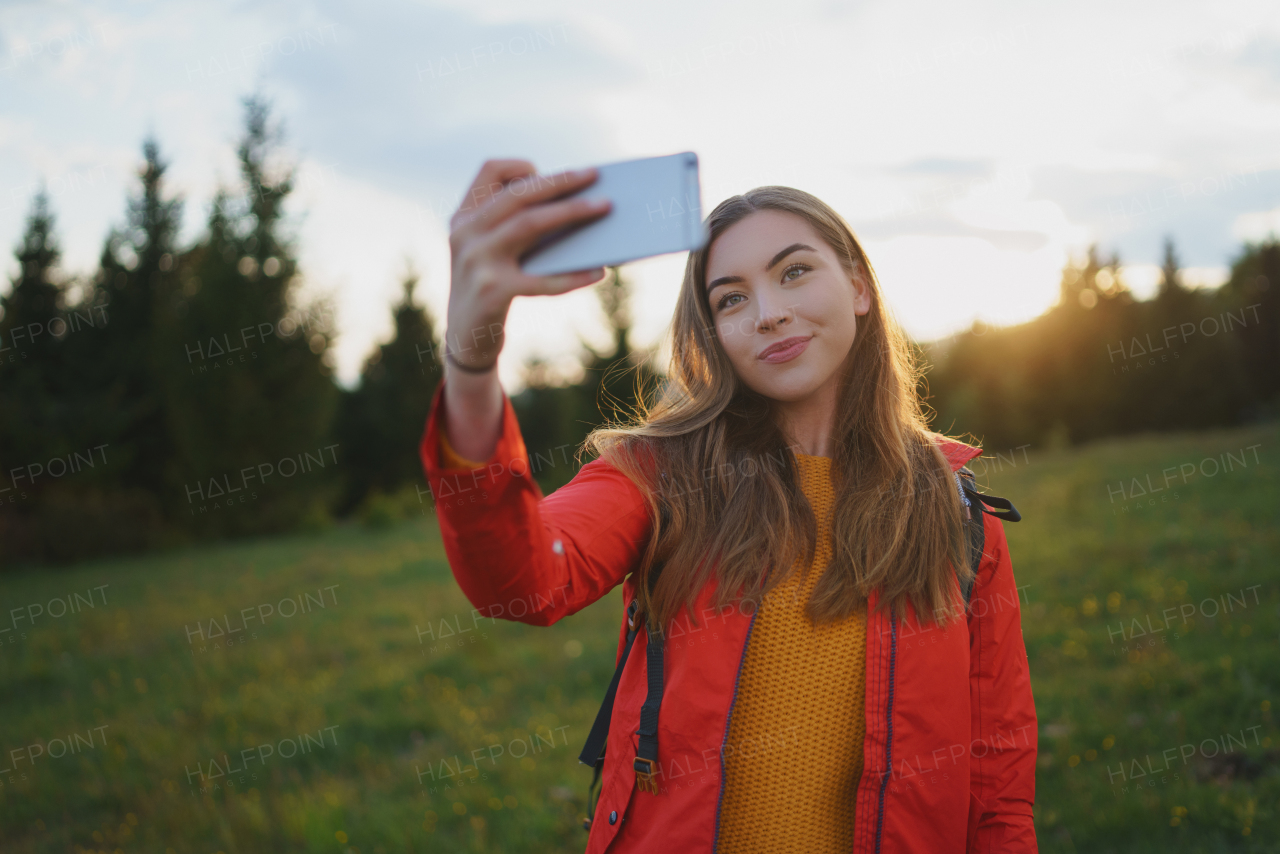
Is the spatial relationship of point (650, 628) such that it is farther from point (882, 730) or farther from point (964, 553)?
point (964, 553)

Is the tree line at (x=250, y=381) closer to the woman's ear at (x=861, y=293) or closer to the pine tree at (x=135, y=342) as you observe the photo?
the pine tree at (x=135, y=342)

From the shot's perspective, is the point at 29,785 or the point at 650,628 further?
the point at 29,785

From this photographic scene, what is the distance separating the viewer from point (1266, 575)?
586 centimetres

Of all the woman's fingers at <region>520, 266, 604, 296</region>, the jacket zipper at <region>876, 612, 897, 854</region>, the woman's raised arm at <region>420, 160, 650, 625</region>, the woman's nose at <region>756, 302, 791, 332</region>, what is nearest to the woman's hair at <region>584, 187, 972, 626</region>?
the jacket zipper at <region>876, 612, 897, 854</region>

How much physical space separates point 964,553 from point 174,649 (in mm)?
8188

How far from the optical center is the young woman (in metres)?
1.66

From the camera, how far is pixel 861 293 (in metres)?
2.26

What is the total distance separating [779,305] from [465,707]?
15.4 ft

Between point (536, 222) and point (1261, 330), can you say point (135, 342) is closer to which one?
point (536, 222)

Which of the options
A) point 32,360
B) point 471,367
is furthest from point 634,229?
point 32,360

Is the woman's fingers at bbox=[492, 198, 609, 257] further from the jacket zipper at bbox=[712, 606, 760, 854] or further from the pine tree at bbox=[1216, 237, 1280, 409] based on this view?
the pine tree at bbox=[1216, 237, 1280, 409]

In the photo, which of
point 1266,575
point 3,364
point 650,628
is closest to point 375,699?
point 650,628

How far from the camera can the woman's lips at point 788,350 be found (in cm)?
186

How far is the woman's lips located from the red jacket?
49cm
